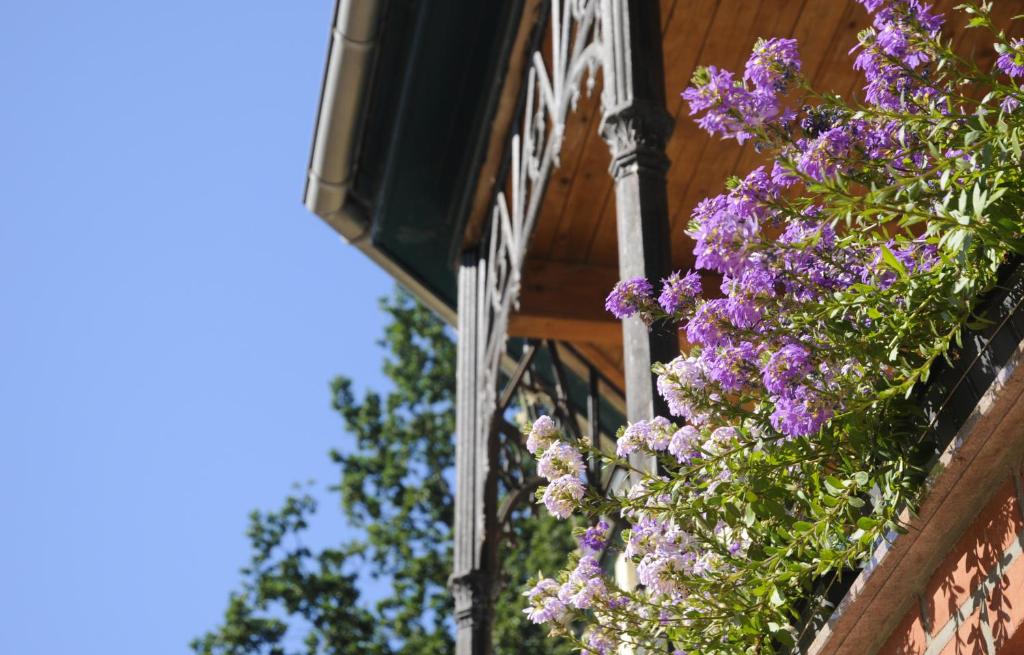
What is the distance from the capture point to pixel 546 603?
2797 millimetres

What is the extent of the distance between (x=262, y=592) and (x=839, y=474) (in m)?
13.2

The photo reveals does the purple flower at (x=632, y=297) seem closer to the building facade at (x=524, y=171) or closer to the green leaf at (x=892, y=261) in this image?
the green leaf at (x=892, y=261)

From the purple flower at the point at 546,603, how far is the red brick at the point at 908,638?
64cm

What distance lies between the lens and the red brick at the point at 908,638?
2.32 metres

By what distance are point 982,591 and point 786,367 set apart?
0.46 m

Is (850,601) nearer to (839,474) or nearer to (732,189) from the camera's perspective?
(839,474)

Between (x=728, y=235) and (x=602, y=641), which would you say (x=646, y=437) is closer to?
(x=602, y=641)

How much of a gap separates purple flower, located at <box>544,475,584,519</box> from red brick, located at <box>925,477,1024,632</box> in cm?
65

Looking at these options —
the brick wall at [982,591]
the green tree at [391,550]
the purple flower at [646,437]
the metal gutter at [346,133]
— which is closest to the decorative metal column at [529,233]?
the metal gutter at [346,133]

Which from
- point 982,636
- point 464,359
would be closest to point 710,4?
point 464,359

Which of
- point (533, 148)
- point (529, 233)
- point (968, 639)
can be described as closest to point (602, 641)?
point (968, 639)

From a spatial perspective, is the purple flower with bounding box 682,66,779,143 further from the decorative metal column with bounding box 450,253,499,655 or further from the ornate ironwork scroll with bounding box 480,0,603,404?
the decorative metal column with bounding box 450,253,499,655

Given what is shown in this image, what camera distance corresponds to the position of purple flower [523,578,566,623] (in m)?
2.77

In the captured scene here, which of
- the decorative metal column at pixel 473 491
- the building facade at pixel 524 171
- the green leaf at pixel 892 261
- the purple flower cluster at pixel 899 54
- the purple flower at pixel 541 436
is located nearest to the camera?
the green leaf at pixel 892 261
